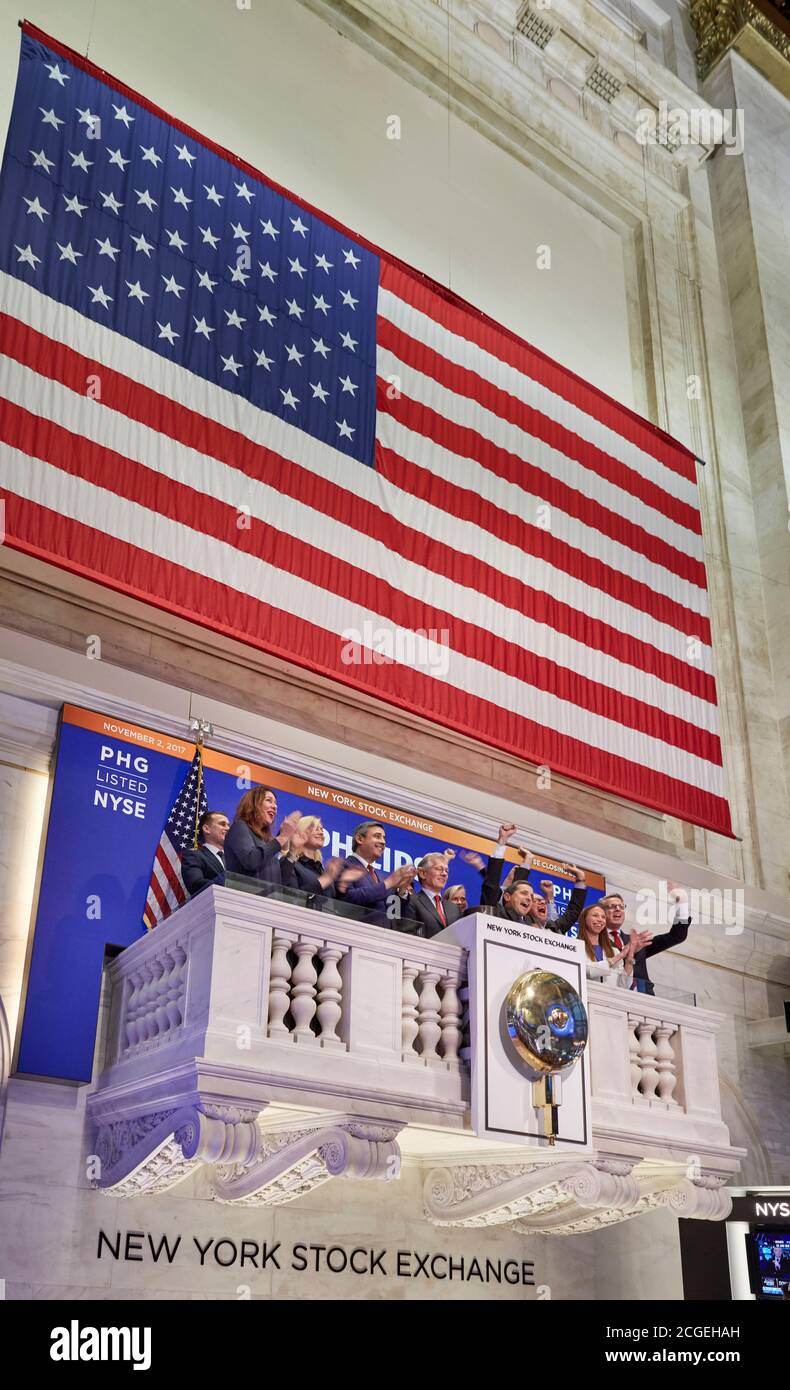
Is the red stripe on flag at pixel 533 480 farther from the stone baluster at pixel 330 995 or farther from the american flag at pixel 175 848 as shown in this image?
the stone baluster at pixel 330 995

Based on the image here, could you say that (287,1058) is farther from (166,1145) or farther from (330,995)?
(166,1145)

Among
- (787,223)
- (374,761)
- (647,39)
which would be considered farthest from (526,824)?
(647,39)

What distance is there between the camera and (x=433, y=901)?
9.00 meters

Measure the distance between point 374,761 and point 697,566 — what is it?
512cm

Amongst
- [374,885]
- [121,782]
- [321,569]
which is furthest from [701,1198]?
[321,569]

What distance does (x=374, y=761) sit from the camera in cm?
1109

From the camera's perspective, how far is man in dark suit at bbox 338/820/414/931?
27.4ft

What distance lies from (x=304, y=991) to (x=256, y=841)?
46.6 inches

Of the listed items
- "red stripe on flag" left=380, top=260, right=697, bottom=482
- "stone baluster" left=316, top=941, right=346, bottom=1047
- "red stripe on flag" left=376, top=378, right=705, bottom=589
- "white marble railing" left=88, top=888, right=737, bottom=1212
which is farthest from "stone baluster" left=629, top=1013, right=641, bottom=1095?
"red stripe on flag" left=380, top=260, right=697, bottom=482

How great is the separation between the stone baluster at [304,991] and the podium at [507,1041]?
1.04 metres

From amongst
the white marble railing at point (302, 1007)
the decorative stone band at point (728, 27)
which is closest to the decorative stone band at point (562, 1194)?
the white marble railing at point (302, 1007)

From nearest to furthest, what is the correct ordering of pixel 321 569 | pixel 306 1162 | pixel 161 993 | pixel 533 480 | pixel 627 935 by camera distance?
pixel 306 1162 → pixel 161 993 → pixel 627 935 → pixel 321 569 → pixel 533 480

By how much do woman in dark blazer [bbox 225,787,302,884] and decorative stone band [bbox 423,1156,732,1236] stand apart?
2549 millimetres

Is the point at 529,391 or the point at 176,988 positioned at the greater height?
the point at 529,391
